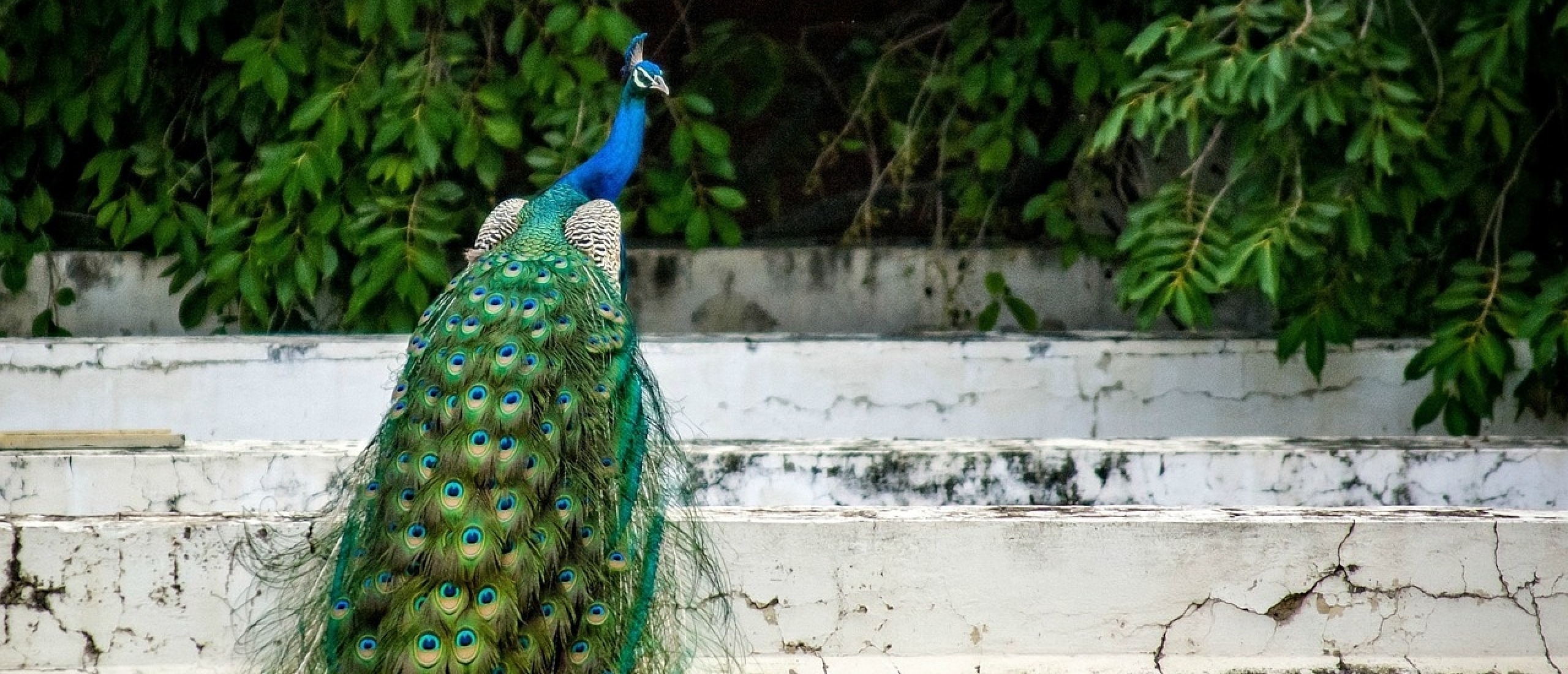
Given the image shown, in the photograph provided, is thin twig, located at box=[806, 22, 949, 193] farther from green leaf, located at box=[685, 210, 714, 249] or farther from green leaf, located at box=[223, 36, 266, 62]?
green leaf, located at box=[223, 36, 266, 62]

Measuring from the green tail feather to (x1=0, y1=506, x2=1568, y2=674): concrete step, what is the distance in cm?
15

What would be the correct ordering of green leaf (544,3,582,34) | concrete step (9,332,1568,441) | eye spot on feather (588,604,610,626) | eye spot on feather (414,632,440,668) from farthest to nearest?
green leaf (544,3,582,34), concrete step (9,332,1568,441), eye spot on feather (588,604,610,626), eye spot on feather (414,632,440,668)

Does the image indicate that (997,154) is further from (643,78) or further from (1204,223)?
(643,78)

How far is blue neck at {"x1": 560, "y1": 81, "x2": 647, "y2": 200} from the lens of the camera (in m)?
4.94

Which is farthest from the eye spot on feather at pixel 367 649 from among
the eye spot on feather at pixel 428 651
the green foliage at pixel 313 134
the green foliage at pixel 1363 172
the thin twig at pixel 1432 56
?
the thin twig at pixel 1432 56

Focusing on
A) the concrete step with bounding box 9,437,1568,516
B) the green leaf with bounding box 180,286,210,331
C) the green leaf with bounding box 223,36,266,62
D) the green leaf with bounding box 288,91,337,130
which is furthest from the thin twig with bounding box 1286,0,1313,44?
the green leaf with bounding box 180,286,210,331

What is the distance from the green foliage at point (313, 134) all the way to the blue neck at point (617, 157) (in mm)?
485

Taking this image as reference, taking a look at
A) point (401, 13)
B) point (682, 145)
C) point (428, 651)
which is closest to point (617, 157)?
point (682, 145)

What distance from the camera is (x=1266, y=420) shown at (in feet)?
17.9

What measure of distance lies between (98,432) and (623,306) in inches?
64.0

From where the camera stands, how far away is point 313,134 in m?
5.81

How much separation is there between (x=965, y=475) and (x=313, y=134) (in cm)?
287

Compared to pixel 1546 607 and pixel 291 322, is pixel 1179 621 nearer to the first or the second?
pixel 1546 607

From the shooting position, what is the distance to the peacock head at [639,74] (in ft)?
16.4
